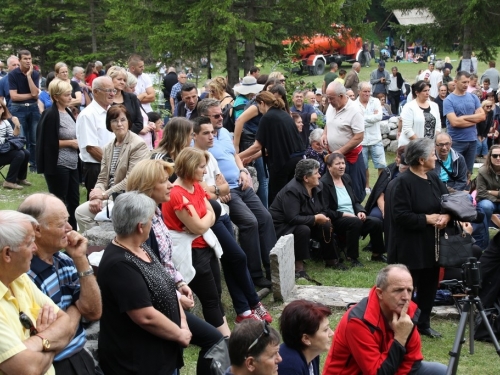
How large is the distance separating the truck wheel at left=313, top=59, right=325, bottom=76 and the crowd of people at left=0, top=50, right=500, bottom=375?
22.3 metres

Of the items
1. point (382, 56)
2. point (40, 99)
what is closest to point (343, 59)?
point (382, 56)

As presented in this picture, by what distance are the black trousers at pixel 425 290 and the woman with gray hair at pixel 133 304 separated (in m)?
2.95

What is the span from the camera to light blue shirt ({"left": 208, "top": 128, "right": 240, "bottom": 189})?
750 centimetres

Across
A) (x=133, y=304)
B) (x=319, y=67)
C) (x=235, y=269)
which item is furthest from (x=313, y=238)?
(x=319, y=67)

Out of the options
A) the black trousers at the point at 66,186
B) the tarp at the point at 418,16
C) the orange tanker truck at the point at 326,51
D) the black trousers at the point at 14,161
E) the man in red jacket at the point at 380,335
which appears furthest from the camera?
the tarp at the point at 418,16

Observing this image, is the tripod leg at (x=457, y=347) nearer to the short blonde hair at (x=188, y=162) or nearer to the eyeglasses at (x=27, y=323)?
the short blonde hair at (x=188, y=162)

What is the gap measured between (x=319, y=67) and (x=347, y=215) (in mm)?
26416

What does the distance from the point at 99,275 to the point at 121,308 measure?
0.82ft

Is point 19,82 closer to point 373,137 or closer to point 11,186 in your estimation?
point 11,186

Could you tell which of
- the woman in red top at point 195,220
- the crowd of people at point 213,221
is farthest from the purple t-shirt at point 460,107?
the woman in red top at point 195,220

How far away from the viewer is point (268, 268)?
7.94 meters

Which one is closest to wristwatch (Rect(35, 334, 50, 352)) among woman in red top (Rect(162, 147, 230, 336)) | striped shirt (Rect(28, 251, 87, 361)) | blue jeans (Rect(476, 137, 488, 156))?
striped shirt (Rect(28, 251, 87, 361))

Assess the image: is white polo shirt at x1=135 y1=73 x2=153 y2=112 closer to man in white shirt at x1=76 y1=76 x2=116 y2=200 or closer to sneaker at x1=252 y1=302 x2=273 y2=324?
man in white shirt at x1=76 y1=76 x2=116 y2=200

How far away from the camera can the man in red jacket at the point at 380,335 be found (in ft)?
14.8
